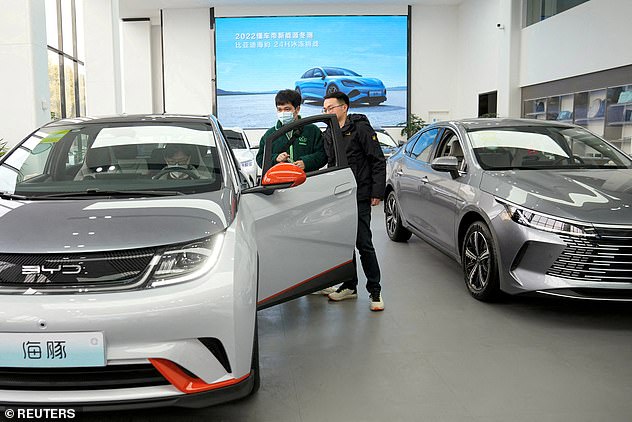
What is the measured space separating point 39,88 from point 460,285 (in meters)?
5.96

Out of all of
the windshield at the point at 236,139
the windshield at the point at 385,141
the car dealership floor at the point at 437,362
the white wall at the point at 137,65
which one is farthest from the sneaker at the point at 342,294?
the white wall at the point at 137,65

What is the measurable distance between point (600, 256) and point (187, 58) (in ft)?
56.5

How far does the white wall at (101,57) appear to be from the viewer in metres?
13.0

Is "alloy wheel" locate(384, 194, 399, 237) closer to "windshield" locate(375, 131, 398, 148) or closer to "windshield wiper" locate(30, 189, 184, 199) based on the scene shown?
"windshield wiper" locate(30, 189, 184, 199)

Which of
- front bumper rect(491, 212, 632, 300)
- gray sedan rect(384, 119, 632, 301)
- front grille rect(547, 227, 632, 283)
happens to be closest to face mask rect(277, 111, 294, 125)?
gray sedan rect(384, 119, 632, 301)

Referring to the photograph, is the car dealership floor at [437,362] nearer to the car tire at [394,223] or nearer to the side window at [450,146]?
the side window at [450,146]

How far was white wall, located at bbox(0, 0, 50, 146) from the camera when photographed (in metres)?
7.45

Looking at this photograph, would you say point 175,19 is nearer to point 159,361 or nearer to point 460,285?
point 460,285

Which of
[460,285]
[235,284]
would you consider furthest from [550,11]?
[235,284]

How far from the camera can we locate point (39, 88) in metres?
7.77

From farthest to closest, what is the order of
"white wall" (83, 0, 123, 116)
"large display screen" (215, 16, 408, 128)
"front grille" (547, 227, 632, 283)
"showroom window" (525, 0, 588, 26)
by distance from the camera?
1. "large display screen" (215, 16, 408, 128)
2. "white wall" (83, 0, 123, 116)
3. "showroom window" (525, 0, 588, 26)
4. "front grille" (547, 227, 632, 283)

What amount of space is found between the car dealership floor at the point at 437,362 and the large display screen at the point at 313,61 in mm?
14984

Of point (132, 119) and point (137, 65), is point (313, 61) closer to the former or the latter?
point (137, 65)

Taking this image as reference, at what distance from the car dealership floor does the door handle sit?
33.2 inches
